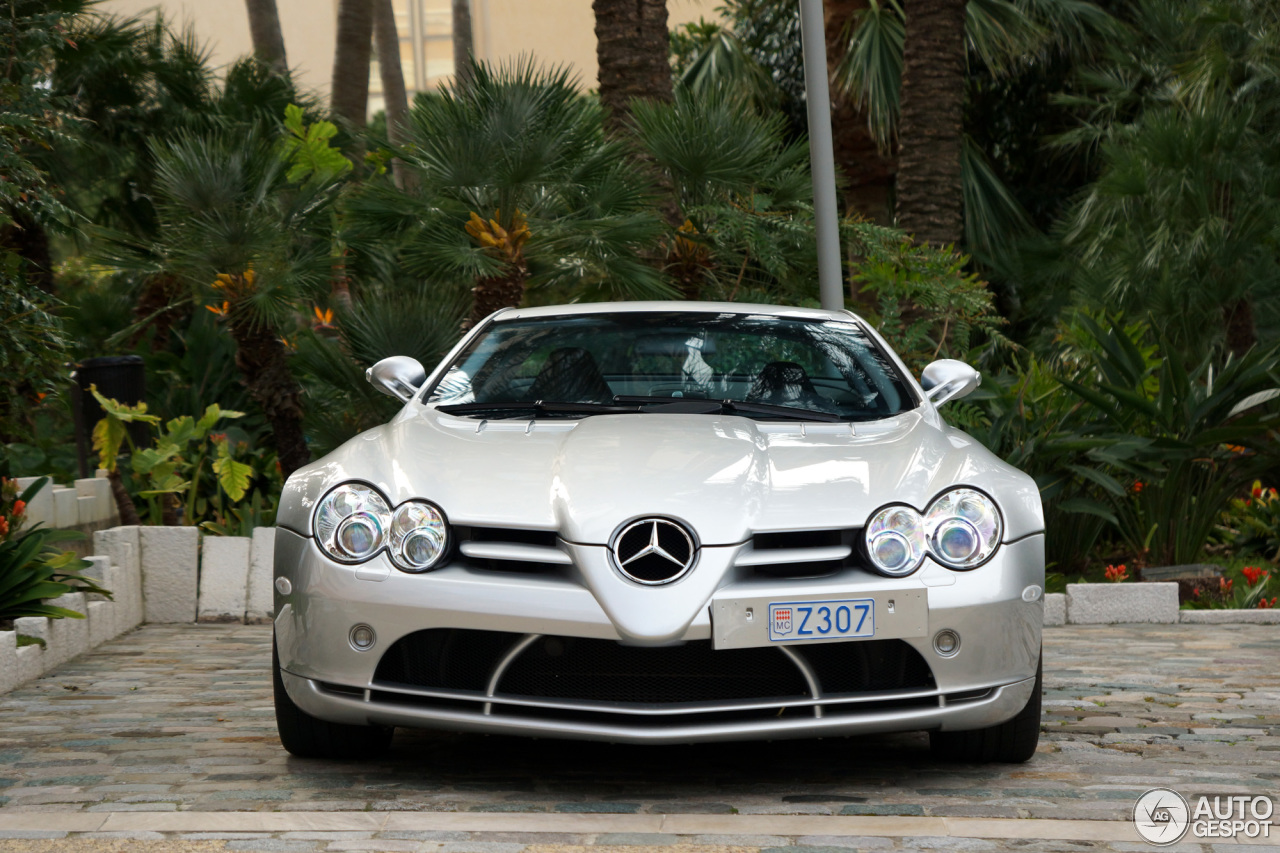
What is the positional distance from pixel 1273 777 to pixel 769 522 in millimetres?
1534

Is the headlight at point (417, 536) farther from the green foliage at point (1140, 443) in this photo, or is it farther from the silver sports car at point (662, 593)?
the green foliage at point (1140, 443)

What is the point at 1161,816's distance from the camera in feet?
10.7

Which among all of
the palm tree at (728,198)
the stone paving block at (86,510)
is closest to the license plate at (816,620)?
the stone paving block at (86,510)

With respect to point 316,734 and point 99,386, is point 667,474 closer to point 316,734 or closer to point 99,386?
point 316,734

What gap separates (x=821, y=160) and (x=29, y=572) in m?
4.71

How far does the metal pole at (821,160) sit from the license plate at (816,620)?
176 inches

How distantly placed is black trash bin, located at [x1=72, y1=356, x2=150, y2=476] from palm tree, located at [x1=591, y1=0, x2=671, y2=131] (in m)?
4.16

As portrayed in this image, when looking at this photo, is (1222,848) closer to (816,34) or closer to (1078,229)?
(816,34)

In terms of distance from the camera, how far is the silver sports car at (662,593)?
3303 millimetres

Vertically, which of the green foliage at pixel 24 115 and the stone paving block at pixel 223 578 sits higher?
the green foliage at pixel 24 115

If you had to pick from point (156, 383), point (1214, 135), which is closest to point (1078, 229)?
point (1214, 135)

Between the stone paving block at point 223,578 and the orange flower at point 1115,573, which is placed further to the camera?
the orange flower at point 1115,573

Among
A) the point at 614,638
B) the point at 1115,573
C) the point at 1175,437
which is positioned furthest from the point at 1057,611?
the point at 614,638

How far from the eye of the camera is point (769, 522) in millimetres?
3371
